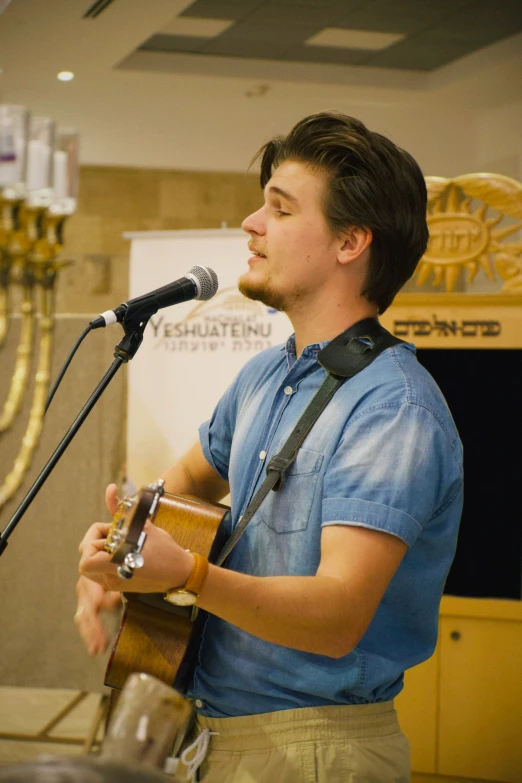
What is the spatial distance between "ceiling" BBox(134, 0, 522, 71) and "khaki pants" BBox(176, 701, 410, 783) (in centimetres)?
481

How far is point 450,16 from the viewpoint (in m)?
5.47

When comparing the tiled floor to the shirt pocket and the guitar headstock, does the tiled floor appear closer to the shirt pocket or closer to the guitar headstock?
the shirt pocket

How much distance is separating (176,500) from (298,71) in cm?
554

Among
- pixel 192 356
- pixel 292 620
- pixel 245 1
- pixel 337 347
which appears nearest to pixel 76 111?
pixel 245 1

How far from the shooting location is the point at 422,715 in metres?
3.05

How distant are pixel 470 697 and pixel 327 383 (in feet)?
6.82

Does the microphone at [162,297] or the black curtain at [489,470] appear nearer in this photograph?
the microphone at [162,297]

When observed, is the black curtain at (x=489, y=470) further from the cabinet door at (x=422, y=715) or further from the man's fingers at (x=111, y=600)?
the man's fingers at (x=111, y=600)

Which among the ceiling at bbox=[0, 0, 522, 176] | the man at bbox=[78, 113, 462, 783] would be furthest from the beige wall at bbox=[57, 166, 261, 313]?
the man at bbox=[78, 113, 462, 783]

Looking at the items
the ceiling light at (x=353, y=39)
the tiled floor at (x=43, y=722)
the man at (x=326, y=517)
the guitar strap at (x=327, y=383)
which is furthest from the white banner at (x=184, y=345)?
the ceiling light at (x=353, y=39)

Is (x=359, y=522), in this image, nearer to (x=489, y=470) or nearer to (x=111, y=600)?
(x=111, y=600)

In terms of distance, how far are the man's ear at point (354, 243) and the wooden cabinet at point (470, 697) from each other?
6.30 feet

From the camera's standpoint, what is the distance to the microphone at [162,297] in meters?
1.48

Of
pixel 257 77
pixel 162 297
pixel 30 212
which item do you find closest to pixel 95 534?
pixel 162 297
